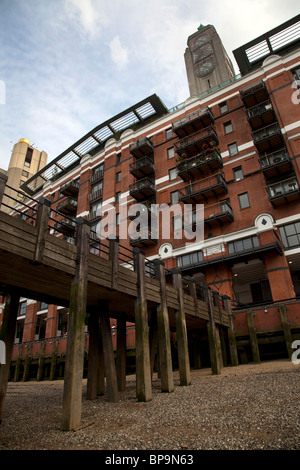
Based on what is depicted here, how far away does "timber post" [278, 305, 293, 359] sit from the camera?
1619cm

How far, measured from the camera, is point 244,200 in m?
24.8

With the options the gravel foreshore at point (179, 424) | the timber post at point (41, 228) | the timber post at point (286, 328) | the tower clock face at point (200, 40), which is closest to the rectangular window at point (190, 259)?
the timber post at point (286, 328)

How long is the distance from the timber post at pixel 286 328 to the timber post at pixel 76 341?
543 inches

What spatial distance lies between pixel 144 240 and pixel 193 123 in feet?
42.9

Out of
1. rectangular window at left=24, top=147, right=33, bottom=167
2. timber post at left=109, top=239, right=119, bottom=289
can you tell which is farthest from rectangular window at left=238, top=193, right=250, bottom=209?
rectangular window at left=24, top=147, right=33, bottom=167

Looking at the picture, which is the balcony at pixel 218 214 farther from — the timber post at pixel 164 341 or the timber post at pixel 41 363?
the timber post at pixel 41 363

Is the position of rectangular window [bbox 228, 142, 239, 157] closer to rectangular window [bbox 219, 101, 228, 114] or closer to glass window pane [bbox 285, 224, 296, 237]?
rectangular window [bbox 219, 101, 228, 114]

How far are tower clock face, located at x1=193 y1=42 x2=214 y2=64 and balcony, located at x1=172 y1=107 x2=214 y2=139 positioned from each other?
61.1ft

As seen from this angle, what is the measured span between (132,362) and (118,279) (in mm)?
14393

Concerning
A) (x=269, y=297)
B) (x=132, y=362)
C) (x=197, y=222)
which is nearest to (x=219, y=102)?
(x=197, y=222)

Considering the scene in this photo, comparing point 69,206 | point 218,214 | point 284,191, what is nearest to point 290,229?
point 284,191

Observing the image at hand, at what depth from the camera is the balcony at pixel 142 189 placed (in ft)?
97.3

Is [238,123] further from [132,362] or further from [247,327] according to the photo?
[132,362]

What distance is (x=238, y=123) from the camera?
27797mm
